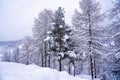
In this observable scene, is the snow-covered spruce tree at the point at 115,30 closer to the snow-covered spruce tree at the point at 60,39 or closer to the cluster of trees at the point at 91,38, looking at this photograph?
the cluster of trees at the point at 91,38

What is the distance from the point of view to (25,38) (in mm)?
44562

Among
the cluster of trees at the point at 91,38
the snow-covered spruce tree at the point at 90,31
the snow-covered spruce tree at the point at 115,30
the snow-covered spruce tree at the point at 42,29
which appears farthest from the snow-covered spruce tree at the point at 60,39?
the snow-covered spruce tree at the point at 115,30

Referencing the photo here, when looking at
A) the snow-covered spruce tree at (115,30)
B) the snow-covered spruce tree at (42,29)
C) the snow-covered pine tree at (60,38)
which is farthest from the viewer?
the snow-covered spruce tree at (42,29)

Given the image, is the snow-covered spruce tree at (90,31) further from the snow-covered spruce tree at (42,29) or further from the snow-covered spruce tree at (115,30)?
the snow-covered spruce tree at (42,29)

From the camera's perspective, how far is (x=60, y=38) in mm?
25422

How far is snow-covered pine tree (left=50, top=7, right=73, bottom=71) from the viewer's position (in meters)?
25.3

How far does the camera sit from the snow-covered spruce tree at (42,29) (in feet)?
107

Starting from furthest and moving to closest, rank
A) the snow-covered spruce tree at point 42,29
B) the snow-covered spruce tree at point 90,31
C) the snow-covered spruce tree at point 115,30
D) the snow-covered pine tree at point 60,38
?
the snow-covered spruce tree at point 42,29 < the snow-covered pine tree at point 60,38 < the snow-covered spruce tree at point 90,31 < the snow-covered spruce tree at point 115,30

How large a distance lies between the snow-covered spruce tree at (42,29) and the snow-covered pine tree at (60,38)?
637 centimetres

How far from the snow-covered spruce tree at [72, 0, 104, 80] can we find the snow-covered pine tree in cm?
301

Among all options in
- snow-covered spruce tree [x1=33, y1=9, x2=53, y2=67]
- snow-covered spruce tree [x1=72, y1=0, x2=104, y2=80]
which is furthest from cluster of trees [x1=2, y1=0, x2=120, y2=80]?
snow-covered spruce tree [x1=33, y1=9, x2=53, y2=67]

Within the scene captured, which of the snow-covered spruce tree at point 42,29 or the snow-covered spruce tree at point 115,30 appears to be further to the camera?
the snow-covered spruce tree at point 42,29

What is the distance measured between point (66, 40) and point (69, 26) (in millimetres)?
2756

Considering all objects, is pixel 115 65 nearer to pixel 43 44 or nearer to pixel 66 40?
pixel 66 40
